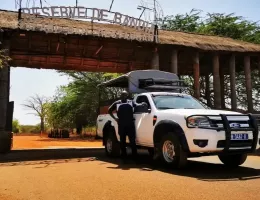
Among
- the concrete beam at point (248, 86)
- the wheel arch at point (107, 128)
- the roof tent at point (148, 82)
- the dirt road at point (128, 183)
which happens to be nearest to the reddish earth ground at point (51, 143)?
the wheel arch at point (107, 128)

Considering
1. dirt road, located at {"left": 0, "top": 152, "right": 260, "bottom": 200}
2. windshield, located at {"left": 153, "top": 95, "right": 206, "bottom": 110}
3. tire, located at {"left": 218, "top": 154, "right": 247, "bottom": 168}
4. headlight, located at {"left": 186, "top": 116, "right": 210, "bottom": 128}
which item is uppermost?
windshield, located at {"left": 153, "top": 95, "right": 206, "bottom": 110}

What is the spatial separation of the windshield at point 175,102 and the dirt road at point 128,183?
1.53m

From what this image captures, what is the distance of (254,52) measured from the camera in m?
17.8

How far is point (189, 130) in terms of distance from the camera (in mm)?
6379

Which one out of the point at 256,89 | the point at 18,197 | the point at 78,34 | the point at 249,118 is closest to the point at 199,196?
the point at 18,197

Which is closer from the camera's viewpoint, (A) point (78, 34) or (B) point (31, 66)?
(A) point (78, 34)

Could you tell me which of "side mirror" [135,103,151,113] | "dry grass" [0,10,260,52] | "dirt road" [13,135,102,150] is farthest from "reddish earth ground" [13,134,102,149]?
"side mirror" [135,103,151,113]

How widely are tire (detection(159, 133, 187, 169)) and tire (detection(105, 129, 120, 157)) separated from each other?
2398 millimetres

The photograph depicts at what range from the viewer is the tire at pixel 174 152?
21.5 feet

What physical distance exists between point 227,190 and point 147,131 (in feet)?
10.3

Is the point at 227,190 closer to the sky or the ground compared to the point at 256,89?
closer to the ground

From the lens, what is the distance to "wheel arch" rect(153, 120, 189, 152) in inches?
254

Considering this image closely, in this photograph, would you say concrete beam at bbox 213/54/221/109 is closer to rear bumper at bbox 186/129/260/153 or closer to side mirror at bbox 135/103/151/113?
side mirror at bbox 135/103/151/113

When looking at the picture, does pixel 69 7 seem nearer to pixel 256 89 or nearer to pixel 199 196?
pixel 199 196
